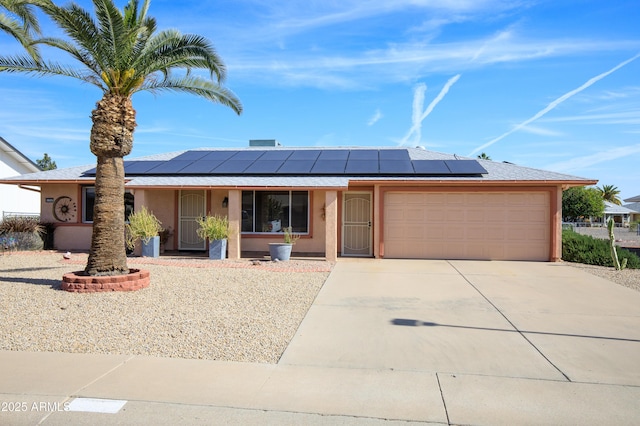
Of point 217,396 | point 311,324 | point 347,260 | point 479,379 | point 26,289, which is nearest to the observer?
point 217,396

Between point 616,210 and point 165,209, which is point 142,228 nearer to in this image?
point 165,209

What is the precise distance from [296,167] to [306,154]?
250 cm

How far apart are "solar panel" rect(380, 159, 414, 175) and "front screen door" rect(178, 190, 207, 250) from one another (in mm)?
6407

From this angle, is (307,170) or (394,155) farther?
(394,155)

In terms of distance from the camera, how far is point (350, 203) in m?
16.5

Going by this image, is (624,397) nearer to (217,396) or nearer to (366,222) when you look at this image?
(217,396)

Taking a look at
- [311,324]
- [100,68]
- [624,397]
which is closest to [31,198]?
[100,68]

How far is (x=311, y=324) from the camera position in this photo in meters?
7.23

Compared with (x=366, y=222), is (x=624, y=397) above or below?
below

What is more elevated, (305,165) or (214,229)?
(305,165)

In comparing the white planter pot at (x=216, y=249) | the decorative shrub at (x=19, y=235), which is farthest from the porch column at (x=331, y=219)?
the decorative shrub at (x=19, y=235)

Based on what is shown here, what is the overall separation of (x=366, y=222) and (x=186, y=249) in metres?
6.42

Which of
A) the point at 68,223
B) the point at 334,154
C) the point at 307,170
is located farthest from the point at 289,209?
the point at 68,223

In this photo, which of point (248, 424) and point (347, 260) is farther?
point (347, 260)
